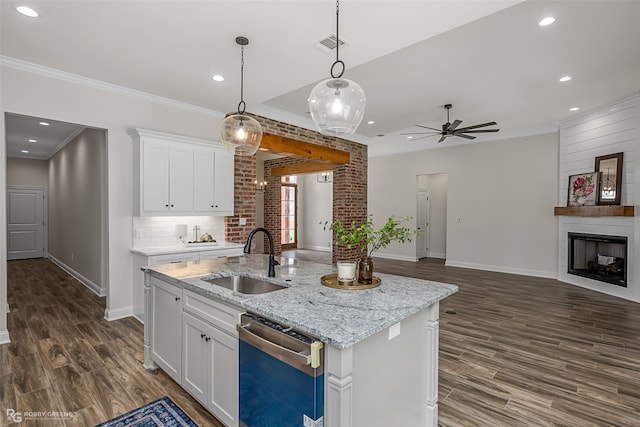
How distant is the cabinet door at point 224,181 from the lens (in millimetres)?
4751

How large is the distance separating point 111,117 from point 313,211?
7.58 m

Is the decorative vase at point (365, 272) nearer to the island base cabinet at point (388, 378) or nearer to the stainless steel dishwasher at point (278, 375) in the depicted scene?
the island base cabinet at point (388, 378)

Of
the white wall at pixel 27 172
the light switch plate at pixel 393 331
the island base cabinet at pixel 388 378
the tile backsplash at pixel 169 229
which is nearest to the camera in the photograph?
the island base cabinet at pixel 388 378

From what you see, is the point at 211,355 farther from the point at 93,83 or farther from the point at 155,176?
the point at 93,83

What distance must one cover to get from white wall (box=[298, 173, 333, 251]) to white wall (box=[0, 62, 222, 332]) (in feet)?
21.2

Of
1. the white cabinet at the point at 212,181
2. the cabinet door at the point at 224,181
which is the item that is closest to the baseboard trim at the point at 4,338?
the white cabinet at the point at 212,181

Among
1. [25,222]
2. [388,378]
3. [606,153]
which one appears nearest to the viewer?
[388,378]

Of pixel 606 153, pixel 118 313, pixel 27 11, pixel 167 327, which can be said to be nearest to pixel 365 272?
pixel 167 327

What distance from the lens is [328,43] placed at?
9.40 feet

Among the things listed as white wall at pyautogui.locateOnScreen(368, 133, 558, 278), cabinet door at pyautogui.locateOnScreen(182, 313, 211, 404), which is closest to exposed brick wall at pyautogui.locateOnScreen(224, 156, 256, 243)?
cabinet door at pyautogui.locateOnScreen(182, 313, 211, 404)

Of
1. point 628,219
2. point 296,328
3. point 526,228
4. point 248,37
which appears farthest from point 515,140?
point 296,328

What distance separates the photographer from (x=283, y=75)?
11.7 ft

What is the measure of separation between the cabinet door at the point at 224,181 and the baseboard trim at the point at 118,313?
1.74 meters

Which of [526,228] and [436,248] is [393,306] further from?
[436,248]
